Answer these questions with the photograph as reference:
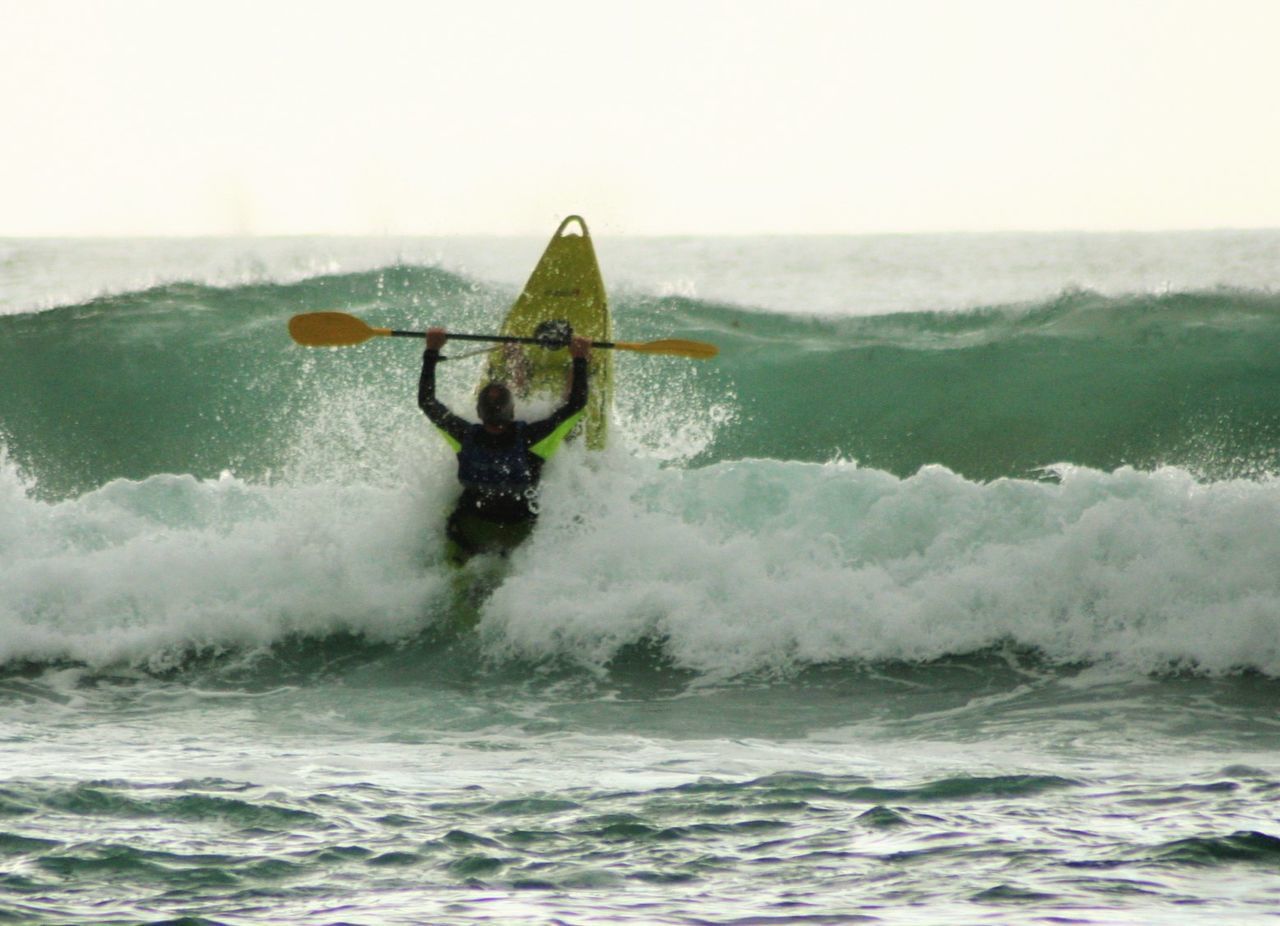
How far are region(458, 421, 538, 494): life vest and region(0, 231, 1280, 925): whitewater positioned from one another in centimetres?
45

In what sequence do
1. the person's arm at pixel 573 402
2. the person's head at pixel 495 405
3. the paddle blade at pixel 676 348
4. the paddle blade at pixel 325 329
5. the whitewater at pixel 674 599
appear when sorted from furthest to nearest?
the paddle blade at pixel 325 329 → the paddle blade at pixel 676 348 → the person's arm at pixel 573 402 → the person's head at pixel 495 405 → the whitewater at pixel 674 599

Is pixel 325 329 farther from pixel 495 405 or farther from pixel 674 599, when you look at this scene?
pixel 674 599

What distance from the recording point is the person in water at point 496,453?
8.25 metres

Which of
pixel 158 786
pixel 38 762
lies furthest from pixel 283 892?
pixel 38 762

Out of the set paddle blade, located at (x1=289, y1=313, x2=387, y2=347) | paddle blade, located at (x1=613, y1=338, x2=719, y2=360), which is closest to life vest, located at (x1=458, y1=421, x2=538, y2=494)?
paddle blade, located at (x1=613, y1=338, x2=719, y2=360)

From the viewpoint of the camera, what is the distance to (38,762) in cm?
571

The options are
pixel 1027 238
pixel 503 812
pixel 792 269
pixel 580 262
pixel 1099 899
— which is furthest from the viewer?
pixel 1027 238

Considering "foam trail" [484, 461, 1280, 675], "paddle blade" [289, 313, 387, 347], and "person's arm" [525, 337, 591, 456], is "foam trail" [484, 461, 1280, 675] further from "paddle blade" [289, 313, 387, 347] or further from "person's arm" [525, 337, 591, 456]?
"paddle blade" [289, 313, 387, 347]

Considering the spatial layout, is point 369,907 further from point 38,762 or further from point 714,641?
point 714,641

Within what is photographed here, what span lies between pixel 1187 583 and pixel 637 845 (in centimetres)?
468

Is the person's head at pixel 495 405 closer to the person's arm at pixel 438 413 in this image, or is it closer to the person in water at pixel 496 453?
the person in water at pixel 496 453

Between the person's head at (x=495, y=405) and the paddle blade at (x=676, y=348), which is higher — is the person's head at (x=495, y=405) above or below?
below

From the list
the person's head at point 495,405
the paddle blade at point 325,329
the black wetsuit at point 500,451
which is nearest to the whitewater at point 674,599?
the black wetsuit at point 500,451

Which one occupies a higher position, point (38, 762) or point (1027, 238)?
point (1027, 238)
